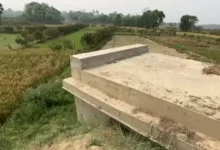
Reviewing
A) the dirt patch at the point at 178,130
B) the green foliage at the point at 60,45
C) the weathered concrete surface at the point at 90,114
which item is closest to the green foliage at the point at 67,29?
the green foliage at the point at 60,45

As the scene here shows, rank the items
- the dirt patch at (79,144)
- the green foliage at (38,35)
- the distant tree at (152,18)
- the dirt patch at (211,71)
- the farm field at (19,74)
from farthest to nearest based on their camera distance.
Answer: the distant tree at (152,18) < the green foliage at (38,35) < the farm field at (19,74) < the dirt patch at (211,71) < the dirt patch at (79,144)

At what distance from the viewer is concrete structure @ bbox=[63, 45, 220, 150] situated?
3.31 metres

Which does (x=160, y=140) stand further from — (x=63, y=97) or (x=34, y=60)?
(x=34, y=60)

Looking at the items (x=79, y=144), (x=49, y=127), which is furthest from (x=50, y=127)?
(x=79, y=144)

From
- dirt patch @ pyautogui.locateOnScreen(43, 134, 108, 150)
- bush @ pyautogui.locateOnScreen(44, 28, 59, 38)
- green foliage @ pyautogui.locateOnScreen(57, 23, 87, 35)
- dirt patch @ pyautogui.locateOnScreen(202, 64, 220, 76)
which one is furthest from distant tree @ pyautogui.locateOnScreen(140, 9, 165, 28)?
dirt patch @ pyautogui.locateOnScreen(43, 134, 108, 150)

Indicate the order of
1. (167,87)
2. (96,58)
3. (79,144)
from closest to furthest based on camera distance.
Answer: (79,144) → (167,87) → (96,58)

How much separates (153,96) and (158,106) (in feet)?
0.58

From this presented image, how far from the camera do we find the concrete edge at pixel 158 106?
3.21 m

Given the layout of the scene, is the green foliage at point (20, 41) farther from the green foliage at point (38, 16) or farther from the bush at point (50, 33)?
the green foliage at point (38, 16)

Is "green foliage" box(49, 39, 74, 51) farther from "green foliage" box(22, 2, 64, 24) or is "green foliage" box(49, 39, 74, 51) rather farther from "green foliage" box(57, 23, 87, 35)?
"green foliage" box(22, 2, 64, 24)

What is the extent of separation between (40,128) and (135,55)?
3570mm

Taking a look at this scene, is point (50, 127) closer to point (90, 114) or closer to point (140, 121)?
point (90, 114)

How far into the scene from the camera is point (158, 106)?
12.4 feet

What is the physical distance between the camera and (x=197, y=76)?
191 inches
